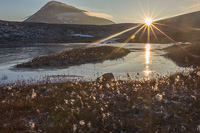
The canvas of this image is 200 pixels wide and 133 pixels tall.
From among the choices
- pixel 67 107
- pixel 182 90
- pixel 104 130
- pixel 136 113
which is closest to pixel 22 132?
pixel 67 107

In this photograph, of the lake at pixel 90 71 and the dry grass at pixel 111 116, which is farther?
the lake at pixel 90 71

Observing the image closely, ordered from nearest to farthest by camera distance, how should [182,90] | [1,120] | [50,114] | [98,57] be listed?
[1,120] < [50,114] < [182,90] < [98,57]

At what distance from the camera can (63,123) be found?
18.7 feet

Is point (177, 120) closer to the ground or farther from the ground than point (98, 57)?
closer to the ground

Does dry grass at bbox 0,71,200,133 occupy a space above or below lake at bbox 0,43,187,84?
below

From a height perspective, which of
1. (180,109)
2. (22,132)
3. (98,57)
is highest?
(98,57)

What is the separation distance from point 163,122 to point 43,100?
215 inches

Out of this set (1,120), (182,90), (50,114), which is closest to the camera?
(1,120)

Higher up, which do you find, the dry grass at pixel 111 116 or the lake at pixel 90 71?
the lake at pixel 90 71

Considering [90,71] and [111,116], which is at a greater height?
[90,71]

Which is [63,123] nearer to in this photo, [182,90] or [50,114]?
[50,114]

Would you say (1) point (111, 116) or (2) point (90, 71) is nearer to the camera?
(1) point (111, 116)

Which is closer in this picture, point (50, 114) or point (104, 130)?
point (104, 130)

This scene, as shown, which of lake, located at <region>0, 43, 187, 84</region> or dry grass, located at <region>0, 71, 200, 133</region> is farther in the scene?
lake, located at <region>0, 43, 187, 84</region>
